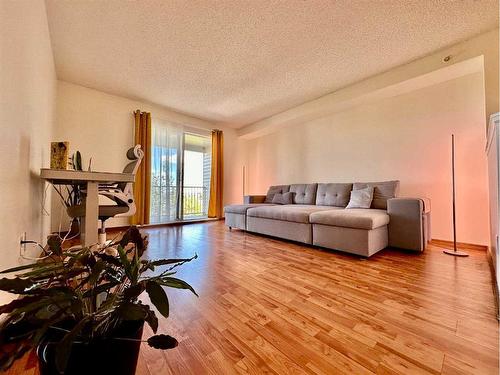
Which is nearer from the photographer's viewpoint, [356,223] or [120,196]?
[356,223]

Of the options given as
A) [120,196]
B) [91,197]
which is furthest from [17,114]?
[120,196]

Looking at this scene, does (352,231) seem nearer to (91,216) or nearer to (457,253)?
(457,253)

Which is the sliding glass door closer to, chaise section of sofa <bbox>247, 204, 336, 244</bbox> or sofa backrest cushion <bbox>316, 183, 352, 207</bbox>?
chaise section of sofa <bbox>247, 204, 336, 244</bbox>

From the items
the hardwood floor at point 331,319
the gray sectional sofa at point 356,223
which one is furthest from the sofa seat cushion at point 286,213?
the hardwood floor at point 331,319

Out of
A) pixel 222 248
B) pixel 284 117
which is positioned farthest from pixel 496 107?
pixel 222 248

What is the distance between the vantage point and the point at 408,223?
7.47ft

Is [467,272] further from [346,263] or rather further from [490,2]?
[490,2]

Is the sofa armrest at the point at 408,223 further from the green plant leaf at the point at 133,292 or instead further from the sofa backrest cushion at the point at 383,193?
the green plant leaf at the point at 133,292

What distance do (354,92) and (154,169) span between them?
3.58 m

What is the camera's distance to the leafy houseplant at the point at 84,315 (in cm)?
45

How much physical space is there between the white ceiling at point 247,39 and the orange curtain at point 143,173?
0.59 metres

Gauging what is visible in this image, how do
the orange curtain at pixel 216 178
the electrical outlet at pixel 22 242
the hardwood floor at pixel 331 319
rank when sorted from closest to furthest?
the hardwood floor at pixel 331 319, the electrical outlet at pixel 22 242, the orange curtain at pixel 216 178

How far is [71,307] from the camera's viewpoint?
1.53 feet

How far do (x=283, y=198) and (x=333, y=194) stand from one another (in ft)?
2.96
